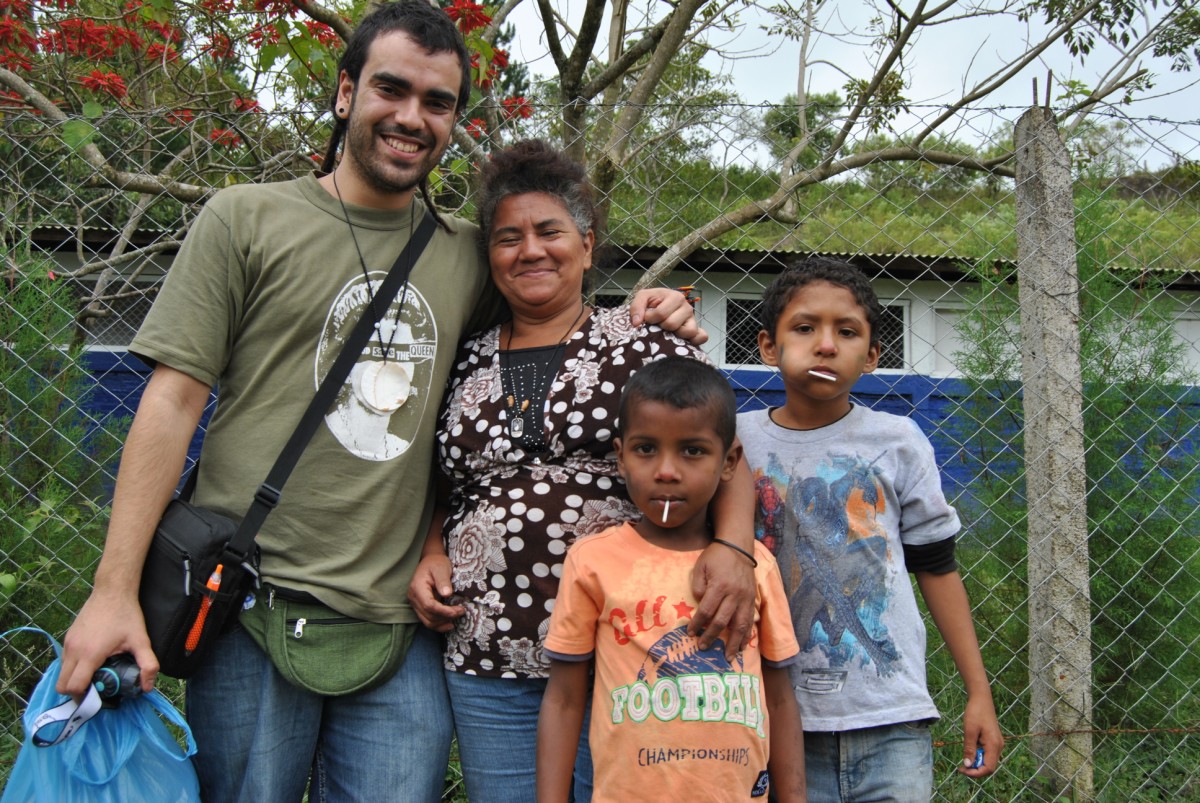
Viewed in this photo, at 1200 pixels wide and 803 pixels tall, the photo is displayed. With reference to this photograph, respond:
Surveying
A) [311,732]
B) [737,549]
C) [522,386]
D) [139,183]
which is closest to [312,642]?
[311,732]

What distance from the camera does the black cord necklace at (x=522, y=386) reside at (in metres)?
1.75

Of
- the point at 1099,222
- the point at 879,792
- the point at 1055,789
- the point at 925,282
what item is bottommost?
the point at 1055,789

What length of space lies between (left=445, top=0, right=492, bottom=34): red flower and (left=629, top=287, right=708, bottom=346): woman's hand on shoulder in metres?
2.17

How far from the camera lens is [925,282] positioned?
7.85 metres

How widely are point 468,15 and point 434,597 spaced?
2597 mm

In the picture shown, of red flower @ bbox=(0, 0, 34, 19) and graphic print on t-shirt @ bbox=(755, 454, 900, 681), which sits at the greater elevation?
red flower @ bbox=(0, 0, 34, 19)

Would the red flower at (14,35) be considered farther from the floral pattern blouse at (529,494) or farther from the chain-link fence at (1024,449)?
the floral pattern blouse at (529,494)

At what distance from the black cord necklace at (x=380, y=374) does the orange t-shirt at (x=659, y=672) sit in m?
0.48

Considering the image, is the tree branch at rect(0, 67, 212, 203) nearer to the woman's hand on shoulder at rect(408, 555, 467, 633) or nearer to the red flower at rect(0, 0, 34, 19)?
the red flower at rect(0, 0, 34, 19)

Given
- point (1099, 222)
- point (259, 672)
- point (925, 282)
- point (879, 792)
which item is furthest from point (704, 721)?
point (925, 282)

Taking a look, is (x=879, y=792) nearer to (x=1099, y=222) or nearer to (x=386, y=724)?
(x=386, y=724)

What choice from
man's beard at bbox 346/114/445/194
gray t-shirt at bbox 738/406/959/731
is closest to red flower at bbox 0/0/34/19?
man's beard at bbox 346/114/445/194

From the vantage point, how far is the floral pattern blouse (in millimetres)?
1690

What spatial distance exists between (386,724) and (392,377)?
664mm
